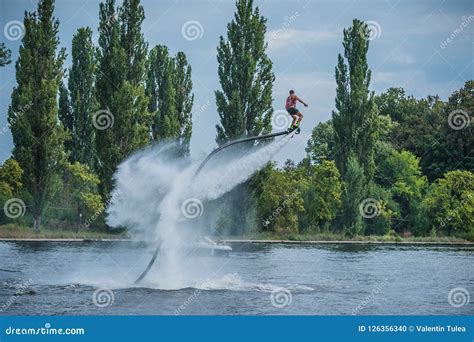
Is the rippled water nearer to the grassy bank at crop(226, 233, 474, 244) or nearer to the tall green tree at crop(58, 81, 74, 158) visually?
the grassy bank at crop(226, 233, 474, 244)

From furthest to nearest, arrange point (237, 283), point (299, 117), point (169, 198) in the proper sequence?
point (237, 283) → point (169, 198) → point (299, 117)

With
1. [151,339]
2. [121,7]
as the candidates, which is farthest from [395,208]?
[151,339]

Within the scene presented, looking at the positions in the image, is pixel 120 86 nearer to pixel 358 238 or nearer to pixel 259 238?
pixel 259 238

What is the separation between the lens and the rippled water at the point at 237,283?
21859 mm

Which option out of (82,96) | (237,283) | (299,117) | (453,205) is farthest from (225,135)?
(299,117)

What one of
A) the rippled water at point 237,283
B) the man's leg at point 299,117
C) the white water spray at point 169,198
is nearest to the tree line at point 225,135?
the rippled water at point 237,283

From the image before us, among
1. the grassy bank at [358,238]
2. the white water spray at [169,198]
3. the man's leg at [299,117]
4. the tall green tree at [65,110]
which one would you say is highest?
the tall green tree at [65,110]

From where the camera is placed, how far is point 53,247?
40.2m

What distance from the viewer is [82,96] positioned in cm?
5278

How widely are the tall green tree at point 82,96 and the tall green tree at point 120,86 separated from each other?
706 cm

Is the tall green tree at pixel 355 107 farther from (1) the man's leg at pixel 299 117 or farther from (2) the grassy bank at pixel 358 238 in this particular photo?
(1) the man's leg at pixel 299 117

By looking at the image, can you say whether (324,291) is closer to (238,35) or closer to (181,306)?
(181,306)

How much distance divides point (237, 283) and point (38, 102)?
18400mm

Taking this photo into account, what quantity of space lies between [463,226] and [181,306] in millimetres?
34404
